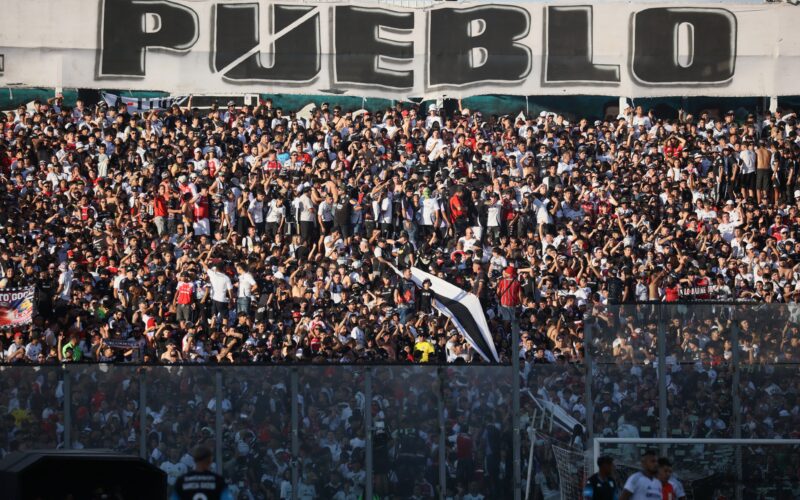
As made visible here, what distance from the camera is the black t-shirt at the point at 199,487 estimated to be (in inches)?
436

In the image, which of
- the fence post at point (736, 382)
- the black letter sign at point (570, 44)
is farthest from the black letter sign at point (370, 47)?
the fence post at point (736, 382)

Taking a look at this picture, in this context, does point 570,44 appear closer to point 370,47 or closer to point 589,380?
point 370,47

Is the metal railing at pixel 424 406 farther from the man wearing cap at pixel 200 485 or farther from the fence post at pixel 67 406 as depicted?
the man wearing cap at pixel 200 485

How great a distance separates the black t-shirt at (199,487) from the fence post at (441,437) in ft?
21.1

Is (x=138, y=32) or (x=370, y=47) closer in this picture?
(x=138, y=32)

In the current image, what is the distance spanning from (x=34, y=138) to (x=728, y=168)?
15.3m

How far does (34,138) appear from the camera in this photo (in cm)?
2930

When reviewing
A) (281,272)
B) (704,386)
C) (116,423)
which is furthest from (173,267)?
(704,386)

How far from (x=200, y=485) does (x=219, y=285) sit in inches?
550

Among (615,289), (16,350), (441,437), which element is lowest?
(441,437)

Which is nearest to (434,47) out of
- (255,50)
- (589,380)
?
(255,50)

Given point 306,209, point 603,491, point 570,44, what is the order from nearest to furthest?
point 603,491 < point 306,209 < point 570,44

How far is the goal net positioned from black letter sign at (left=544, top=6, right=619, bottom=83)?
17.9 meters

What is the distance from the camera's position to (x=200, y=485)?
36.3ft
